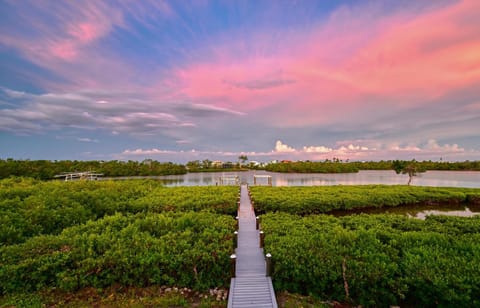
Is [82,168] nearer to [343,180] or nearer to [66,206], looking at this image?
[66,206]

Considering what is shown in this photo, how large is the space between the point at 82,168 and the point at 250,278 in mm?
46372

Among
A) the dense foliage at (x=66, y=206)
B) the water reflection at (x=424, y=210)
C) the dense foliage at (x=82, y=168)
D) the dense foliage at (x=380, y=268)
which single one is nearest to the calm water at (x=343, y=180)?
the water reflection at (x=424, y=210)

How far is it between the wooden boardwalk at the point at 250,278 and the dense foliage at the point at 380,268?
56cm

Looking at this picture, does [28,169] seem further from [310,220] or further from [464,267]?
[464,267]

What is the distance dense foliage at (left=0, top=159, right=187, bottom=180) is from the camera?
30288 millimetres

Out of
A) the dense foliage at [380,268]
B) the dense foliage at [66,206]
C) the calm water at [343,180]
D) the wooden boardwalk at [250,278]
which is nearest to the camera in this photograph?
the dense foliage at [380,268]

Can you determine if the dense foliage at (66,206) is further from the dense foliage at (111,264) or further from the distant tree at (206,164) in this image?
the distant tree at (206,164)

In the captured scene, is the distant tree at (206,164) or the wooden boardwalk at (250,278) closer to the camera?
the wooden boardwalk at (250,278)

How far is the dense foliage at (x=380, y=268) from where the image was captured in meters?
5.38

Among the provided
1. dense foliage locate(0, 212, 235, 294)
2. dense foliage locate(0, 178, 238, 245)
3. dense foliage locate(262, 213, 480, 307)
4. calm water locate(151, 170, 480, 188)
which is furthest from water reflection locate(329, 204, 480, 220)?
dense foliage locate(0, 212, 235, 294)

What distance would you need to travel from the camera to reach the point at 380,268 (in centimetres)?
585

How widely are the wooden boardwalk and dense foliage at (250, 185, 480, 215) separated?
202 inches

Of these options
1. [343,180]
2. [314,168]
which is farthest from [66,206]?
[314,168]

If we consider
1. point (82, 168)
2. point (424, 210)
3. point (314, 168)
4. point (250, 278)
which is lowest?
point (424, 210)
